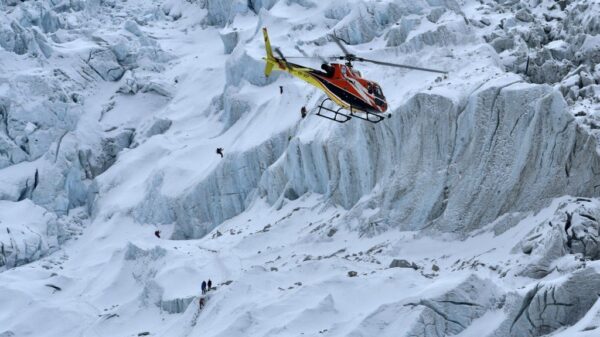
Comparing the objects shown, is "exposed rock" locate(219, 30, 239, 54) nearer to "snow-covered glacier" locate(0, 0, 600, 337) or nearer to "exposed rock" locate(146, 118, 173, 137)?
"snow-covered glacier" locate(0, 0, 600, 337)

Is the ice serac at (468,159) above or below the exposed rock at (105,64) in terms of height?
above

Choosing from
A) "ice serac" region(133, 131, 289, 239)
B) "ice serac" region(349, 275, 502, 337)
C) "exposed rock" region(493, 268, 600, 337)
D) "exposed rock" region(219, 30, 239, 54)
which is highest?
"exposed rock" region(493, 268, 600, 337)

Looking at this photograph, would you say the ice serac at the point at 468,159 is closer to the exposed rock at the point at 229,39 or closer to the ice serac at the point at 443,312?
the ice serac at the point at 443,312

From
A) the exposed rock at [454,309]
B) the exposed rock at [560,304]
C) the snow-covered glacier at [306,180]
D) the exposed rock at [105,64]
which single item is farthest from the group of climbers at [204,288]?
the exposed rock at [105,64]

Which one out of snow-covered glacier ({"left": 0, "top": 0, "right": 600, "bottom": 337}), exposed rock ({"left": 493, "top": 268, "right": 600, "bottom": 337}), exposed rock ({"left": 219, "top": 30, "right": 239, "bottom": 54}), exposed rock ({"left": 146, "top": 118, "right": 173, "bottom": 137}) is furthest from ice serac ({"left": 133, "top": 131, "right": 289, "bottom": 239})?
exposed rock ({"left": 493, "top": 268, "right": 600, "bottom": 337})

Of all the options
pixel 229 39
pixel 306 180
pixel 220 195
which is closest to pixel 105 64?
pixel 229 39

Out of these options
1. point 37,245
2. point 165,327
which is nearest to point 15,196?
point 37,245
